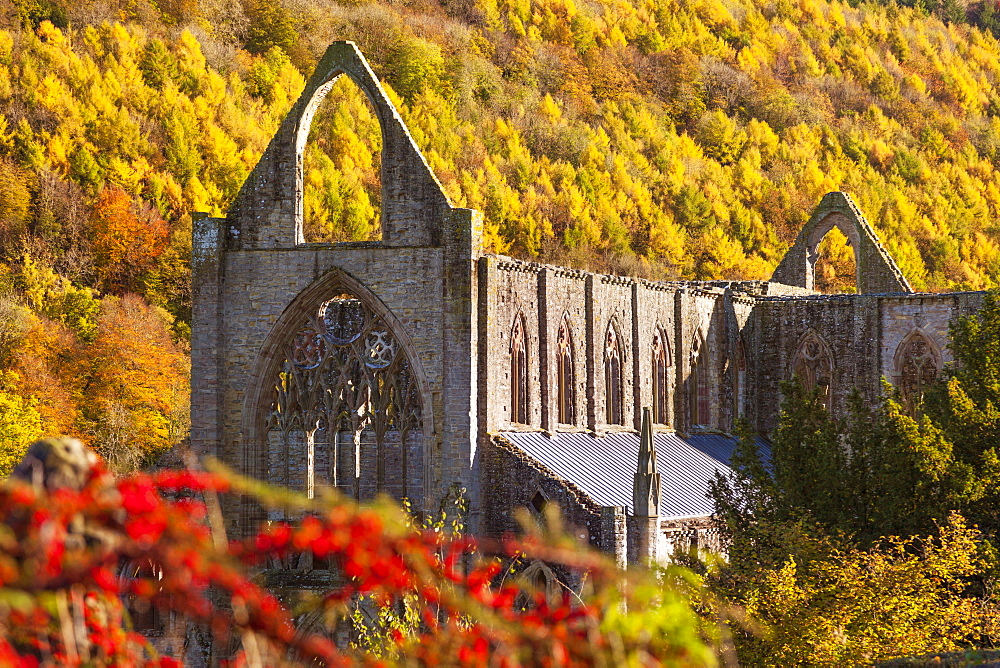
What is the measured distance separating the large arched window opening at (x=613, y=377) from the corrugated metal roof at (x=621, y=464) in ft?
1.62

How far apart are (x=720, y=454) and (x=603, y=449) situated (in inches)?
185

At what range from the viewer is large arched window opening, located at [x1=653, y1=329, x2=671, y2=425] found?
3644 centimetres

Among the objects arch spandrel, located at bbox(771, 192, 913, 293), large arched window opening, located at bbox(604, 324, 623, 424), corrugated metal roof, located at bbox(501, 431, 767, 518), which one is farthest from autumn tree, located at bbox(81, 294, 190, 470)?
corrugated metal roof, located at bbox(501, 431, 767, 518)

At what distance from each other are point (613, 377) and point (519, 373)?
3.98 metres

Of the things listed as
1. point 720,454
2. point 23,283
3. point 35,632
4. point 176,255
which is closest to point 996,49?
point 176,255

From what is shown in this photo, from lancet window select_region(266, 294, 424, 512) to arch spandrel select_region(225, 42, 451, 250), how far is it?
4.89 ft

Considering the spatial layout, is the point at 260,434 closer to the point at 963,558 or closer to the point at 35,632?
the point at 963,558

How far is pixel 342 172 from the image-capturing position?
267 feet

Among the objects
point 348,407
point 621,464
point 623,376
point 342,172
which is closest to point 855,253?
point 623,376

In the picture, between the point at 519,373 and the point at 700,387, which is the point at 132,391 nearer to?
the point at 700,387

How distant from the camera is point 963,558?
20.8 m

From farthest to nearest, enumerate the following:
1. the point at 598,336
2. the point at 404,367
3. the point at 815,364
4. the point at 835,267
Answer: the point at 835,267 < the point at 815,364 < the point at 598,336 < the point at 404,367

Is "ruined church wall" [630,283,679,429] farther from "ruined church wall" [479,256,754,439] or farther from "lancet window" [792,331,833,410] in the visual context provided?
"lancet window" [792,331,833,410]

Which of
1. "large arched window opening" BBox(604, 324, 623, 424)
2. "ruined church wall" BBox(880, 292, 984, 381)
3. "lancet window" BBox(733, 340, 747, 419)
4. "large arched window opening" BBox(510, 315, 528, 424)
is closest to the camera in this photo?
"large arched window opening" BBox(510, 315, 528, 424)
